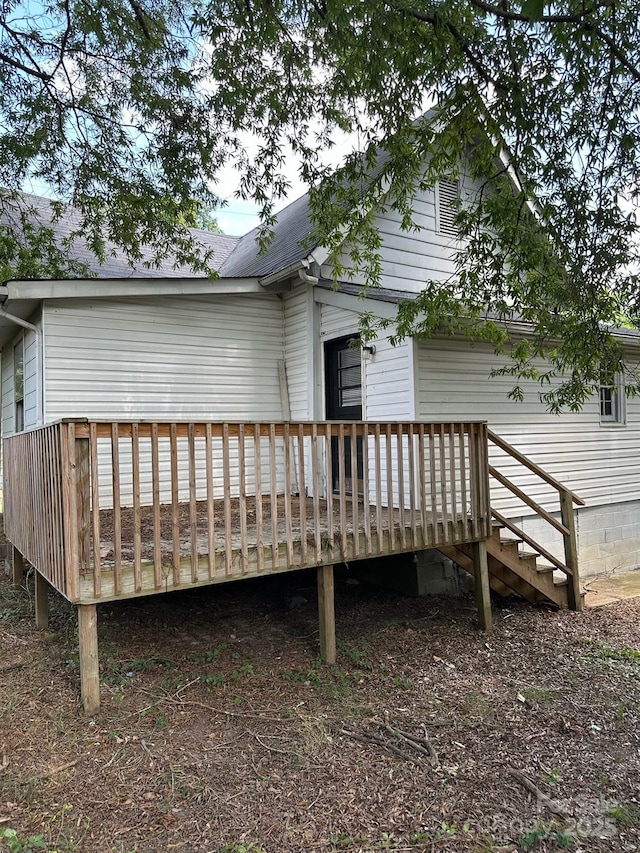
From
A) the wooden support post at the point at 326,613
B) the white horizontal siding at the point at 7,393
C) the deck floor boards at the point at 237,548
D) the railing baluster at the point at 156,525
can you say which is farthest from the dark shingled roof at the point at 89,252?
the wooden support post at the point at 326,613

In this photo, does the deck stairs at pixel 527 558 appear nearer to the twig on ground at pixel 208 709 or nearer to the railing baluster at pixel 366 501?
the railing baluster at pixel 366 501

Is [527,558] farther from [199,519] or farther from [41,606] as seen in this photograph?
[41,606]

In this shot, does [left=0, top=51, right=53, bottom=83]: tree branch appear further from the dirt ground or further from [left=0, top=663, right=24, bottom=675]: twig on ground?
[left=0, top=663, right=24, bottom=675]: twig on ground

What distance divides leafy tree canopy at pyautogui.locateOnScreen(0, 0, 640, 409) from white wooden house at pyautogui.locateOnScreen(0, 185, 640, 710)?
0.90 m

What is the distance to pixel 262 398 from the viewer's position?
27.0ft

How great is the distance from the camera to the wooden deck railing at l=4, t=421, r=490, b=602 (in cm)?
349

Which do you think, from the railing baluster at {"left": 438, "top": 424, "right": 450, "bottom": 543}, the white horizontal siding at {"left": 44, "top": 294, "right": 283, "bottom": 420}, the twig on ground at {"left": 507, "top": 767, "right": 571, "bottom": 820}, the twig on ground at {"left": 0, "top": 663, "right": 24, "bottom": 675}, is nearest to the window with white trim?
the railing baluster at {"left": 438, "top": 424, "right": 450, "bottom": 543}

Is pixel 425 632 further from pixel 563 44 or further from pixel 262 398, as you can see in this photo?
pixel 563 44

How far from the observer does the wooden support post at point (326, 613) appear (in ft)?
15.1

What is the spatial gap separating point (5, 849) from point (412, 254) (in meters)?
7.79

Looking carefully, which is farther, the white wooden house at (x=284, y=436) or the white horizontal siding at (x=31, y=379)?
the white horizontal siding at (x=31, y=379)

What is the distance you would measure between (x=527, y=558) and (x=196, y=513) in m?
3.74

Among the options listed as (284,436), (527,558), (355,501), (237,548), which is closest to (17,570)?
(237,548)

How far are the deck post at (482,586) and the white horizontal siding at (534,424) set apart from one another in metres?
1.66
